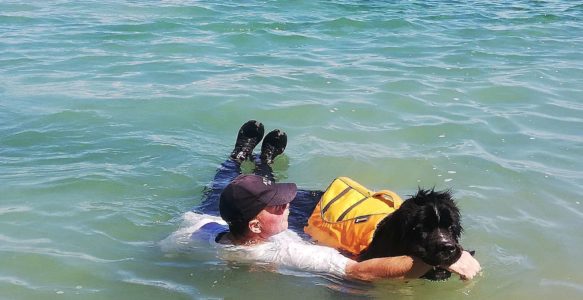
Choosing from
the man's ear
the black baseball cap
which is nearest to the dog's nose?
the black baseball cap

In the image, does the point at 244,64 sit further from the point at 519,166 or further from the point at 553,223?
the point at 553,223

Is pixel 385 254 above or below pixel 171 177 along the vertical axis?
above

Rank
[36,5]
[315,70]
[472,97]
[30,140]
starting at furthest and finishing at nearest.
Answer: [36,5]
[315,70]
[472,97]
[30,140]

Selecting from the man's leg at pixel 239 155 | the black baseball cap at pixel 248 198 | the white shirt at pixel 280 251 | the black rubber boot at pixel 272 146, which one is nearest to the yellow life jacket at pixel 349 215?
the white shirt at pixel 280 251

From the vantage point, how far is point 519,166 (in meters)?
5.96

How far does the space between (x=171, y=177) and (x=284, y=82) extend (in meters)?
3.33

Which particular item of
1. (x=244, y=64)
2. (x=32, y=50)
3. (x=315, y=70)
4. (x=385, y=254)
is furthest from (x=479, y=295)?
(x=32, y=50)

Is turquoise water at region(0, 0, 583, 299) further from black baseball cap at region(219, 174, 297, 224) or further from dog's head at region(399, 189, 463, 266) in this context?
dog's head at region(399, 189, 463, 266)

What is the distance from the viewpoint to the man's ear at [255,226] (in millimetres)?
4062

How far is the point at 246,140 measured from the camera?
6004 mm

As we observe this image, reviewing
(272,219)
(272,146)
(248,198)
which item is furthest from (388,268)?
(272,146)

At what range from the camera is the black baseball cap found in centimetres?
400

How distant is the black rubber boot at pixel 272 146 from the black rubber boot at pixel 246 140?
0.34 ft

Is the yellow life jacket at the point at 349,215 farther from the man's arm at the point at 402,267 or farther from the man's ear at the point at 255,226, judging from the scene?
the man's ear at the point at 255,226
